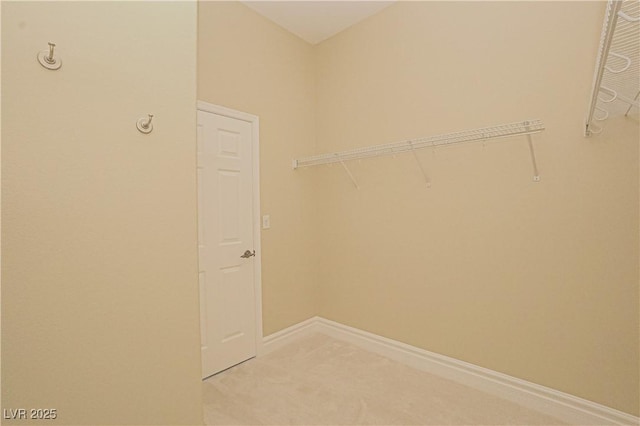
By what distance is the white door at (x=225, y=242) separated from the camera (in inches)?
87.9

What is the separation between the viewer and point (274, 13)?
2.59 metres

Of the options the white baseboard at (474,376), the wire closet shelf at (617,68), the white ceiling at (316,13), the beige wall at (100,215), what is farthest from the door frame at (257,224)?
the wire closet shelf at (617,68)

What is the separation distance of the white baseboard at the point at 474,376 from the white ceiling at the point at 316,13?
113 inches

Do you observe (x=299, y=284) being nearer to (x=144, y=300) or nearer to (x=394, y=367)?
(x=394, y=367)

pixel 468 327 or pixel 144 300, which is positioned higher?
pixel 144 300

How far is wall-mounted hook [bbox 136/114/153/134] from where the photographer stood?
1.20m

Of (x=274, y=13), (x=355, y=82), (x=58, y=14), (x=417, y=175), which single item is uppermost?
(x=274, y=13)

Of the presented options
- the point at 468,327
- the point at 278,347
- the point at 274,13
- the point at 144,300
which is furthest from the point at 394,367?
the point at 274,13

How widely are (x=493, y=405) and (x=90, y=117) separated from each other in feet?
8.70

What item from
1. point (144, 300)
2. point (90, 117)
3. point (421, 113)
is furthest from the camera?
point (421, 113)

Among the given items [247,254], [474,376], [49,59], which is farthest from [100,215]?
[474,376]

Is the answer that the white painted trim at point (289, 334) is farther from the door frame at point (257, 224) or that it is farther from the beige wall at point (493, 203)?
the beige wall at point (493, 203)

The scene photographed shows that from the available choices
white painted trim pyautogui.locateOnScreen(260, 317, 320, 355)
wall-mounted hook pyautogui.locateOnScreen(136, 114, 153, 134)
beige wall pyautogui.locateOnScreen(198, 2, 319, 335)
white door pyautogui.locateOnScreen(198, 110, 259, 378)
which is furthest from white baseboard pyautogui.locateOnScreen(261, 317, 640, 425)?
wall-mounted hook pyautogui.locateOnScreen(136, 114, 153, 134)

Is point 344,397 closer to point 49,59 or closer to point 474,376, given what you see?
point 474,376
